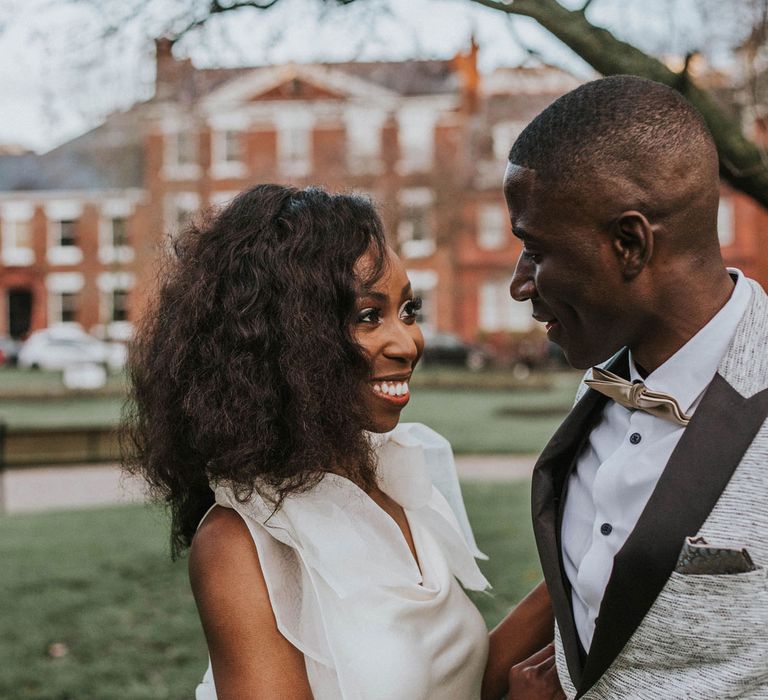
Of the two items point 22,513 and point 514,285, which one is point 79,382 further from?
point 514,285

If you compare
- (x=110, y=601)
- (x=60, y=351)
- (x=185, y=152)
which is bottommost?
(x=60, y=351)

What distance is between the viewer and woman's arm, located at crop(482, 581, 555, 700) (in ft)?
7.92

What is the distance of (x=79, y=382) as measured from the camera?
84.2 feet

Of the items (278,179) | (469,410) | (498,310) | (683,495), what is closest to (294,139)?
(498,310)

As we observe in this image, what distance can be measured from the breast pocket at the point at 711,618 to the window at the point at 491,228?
3185 centimetres

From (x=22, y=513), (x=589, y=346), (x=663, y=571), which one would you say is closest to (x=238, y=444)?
(x=589, y=346)

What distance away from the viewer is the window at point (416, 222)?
82.5 ft

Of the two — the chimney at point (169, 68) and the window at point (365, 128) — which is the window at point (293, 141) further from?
the chimney at point (169, 68)

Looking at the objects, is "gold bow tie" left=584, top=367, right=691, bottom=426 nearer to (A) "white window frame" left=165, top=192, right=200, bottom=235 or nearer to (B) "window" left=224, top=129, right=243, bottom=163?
(A) "white window frame" left=165, top=192, right=200, bottom=235

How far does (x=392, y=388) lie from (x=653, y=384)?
72 centimetres

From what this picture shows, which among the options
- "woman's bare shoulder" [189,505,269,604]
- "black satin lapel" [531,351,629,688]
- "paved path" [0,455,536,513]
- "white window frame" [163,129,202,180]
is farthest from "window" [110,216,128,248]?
"black satin lapel" [531,351,629,688]

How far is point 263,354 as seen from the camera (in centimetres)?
217

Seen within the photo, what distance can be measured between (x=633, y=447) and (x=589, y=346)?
20 centimetres

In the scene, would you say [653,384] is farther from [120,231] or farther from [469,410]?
[120,231]
